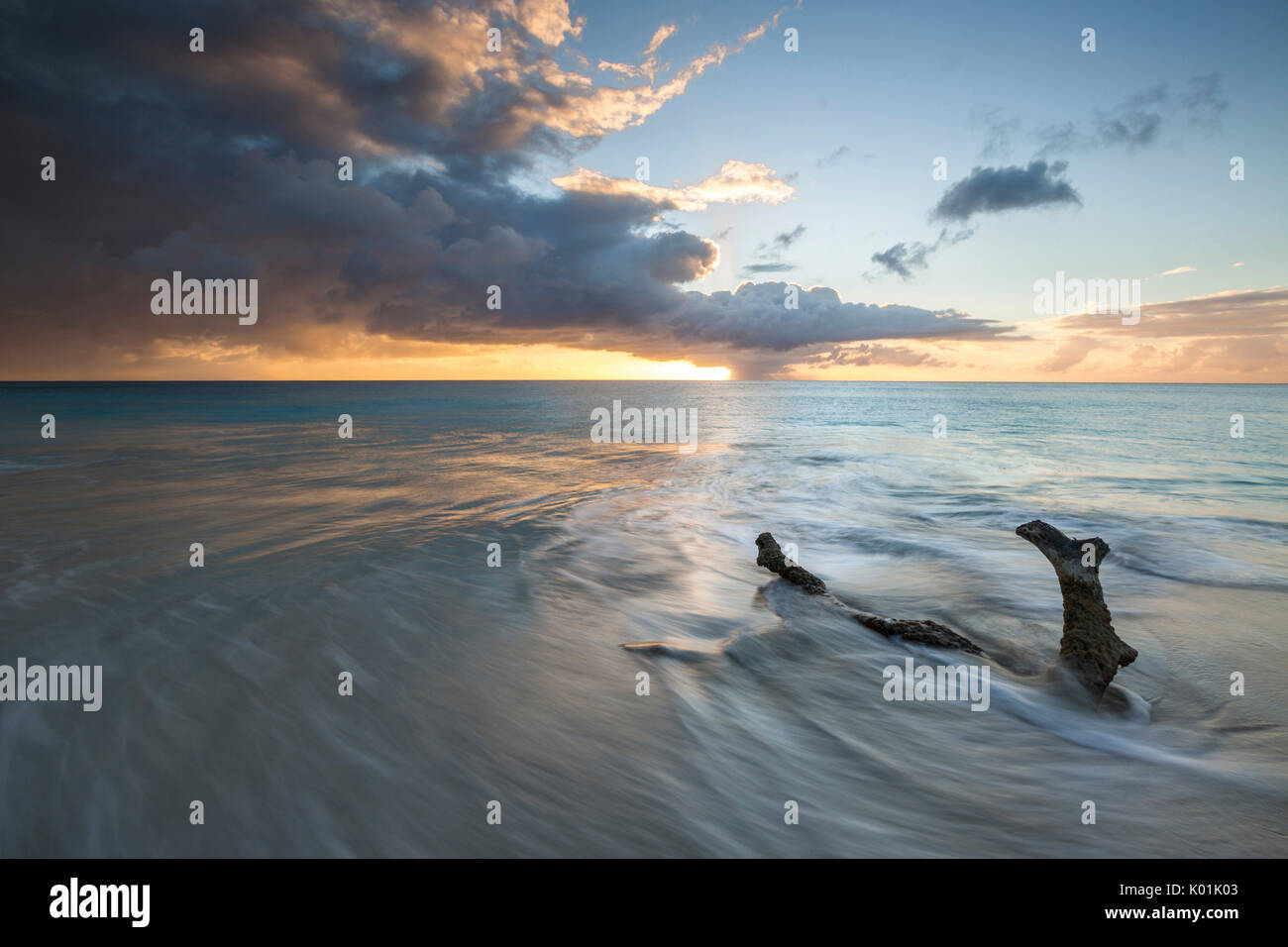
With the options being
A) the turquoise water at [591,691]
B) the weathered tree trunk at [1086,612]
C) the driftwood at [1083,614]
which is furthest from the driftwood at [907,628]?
the weathered tree trunk at [1086,612]

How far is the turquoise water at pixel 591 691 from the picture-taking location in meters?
3.50

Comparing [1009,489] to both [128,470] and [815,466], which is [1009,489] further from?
[128,470]

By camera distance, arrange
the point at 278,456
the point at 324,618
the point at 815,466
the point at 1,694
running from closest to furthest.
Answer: the point at 1,694 → the point at 324,618 → the point at 278,456 → the point at 815,466

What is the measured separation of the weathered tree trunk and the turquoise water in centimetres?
38

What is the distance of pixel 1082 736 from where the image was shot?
465 cm

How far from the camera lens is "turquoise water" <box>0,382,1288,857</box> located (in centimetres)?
350

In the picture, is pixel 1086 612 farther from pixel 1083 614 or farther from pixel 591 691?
pixel 591 691

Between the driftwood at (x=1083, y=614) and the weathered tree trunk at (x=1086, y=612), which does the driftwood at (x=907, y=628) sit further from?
the weathered tree trunk at (x=1086, y=612)

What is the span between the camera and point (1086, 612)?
5.06 m

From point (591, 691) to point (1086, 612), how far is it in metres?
4.61

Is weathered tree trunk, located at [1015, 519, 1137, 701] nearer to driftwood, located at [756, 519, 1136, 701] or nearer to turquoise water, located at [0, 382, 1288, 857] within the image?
driftwood, located at [756, 519, 1136, 701]

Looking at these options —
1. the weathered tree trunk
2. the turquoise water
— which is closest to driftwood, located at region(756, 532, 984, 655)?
the turquoise water
